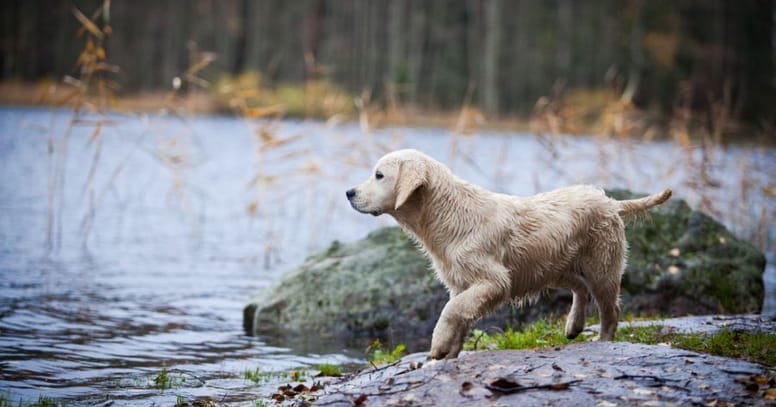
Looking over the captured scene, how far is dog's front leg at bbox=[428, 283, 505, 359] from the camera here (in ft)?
19.7

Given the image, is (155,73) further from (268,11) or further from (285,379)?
(285,379)

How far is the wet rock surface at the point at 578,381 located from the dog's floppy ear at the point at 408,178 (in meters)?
1.22

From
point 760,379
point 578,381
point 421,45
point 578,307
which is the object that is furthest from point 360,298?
point 421,45

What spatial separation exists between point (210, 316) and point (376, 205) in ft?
18.4

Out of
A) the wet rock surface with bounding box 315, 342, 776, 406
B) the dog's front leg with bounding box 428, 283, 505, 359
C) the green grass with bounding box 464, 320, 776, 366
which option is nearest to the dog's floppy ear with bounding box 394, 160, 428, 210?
the dog's front leg with bounding box 428, 283, 505, 359

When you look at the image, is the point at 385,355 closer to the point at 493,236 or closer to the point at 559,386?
the point at 493,236

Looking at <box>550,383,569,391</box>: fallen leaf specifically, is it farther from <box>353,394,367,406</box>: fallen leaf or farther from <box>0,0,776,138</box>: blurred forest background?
<box>0,0,776,138</box>: blurred forest background

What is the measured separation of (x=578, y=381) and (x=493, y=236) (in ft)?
4.34

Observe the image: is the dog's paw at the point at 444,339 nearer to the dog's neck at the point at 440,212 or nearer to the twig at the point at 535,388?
the dog's neck at the point at 440,212

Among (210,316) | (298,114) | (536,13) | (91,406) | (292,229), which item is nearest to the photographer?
(91,406)

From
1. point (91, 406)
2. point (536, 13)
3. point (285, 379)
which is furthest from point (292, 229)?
point (536, 13)

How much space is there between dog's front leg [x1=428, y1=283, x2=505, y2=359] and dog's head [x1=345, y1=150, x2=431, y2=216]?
2.72 feet

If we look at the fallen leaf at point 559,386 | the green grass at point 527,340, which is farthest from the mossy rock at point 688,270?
the fallen leaf at point 559,386

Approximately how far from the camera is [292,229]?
19188 millimetres
